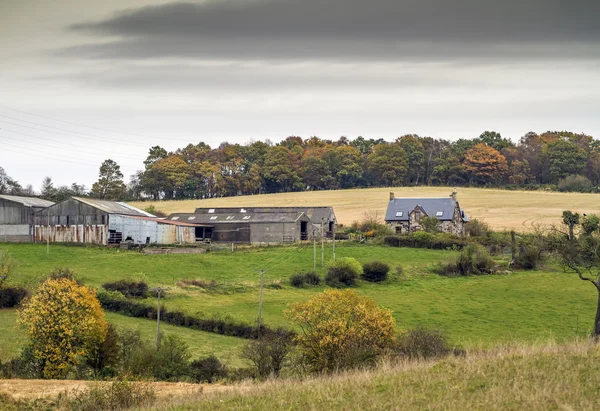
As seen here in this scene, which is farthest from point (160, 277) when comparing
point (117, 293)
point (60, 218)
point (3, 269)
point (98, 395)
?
point (98, 395)

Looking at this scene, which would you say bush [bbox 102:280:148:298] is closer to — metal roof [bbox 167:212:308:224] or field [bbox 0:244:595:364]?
field [bbox 0:244:595:364]

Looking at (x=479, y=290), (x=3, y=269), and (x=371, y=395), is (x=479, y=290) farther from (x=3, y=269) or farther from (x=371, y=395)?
(x=371, y=395)

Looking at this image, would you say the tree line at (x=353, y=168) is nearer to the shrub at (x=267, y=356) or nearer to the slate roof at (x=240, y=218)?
the slate roof at (x=240, y=218)

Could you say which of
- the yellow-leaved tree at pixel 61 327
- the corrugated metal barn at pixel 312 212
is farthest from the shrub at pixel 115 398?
the corrugated metal barn at pixel 312 212

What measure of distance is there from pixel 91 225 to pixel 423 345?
158ft

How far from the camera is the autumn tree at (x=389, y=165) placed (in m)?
145

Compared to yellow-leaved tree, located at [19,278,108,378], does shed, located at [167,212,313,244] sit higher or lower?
higher

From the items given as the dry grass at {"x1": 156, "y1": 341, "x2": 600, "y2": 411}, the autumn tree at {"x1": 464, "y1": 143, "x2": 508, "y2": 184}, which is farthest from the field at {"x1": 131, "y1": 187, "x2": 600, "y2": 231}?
the dry grass at {"x1": 156, "y1": 341, "x2": 600, "y2": 411}

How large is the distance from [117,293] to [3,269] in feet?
26.3

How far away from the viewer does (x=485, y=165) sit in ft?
465

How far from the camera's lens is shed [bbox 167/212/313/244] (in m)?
82.6

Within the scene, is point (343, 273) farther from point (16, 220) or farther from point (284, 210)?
point (16, 220)

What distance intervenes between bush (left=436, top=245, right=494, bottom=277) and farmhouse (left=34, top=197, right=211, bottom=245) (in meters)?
29.8

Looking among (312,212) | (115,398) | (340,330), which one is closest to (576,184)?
(312,212)
